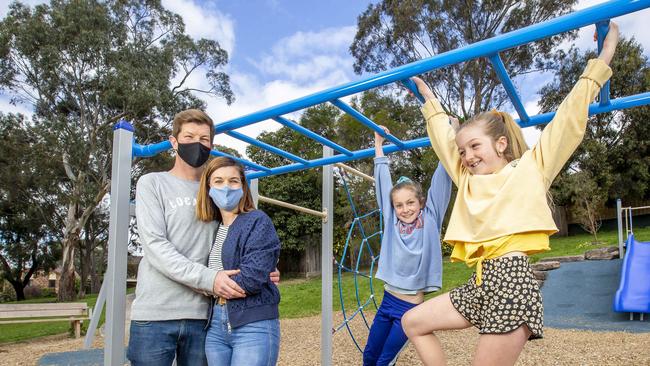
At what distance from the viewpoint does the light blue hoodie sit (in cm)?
260

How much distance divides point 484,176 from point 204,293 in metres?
1.14

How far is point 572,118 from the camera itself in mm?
1556

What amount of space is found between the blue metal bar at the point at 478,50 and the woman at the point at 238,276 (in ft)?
1.34

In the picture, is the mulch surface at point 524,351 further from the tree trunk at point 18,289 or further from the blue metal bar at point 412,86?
the tree trunk at point 18,289

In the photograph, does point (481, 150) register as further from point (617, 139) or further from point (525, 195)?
point (617, 139)

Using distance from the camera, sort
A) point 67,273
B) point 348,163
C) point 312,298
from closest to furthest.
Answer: point 312,298 < point 348,163 < point 67,273

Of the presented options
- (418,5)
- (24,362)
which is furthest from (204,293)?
(418,5)

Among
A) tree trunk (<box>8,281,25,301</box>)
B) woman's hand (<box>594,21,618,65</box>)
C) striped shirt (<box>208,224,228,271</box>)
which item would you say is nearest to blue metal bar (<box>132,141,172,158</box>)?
striped shirt (<box>208,224,228,271</box>)

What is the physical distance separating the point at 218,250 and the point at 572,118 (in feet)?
4.42

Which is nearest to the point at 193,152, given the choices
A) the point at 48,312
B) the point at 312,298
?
the point at 48,312

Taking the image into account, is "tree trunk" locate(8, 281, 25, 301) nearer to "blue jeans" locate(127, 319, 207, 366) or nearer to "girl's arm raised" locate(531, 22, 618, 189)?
"blue jeans" locate(127, 319, 207, 366)

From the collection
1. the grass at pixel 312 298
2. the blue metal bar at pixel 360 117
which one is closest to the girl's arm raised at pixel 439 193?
the blue metal bar at pixel 360 117

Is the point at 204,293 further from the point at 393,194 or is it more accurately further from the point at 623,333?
the point at 623,333

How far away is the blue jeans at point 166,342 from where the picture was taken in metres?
1.90
